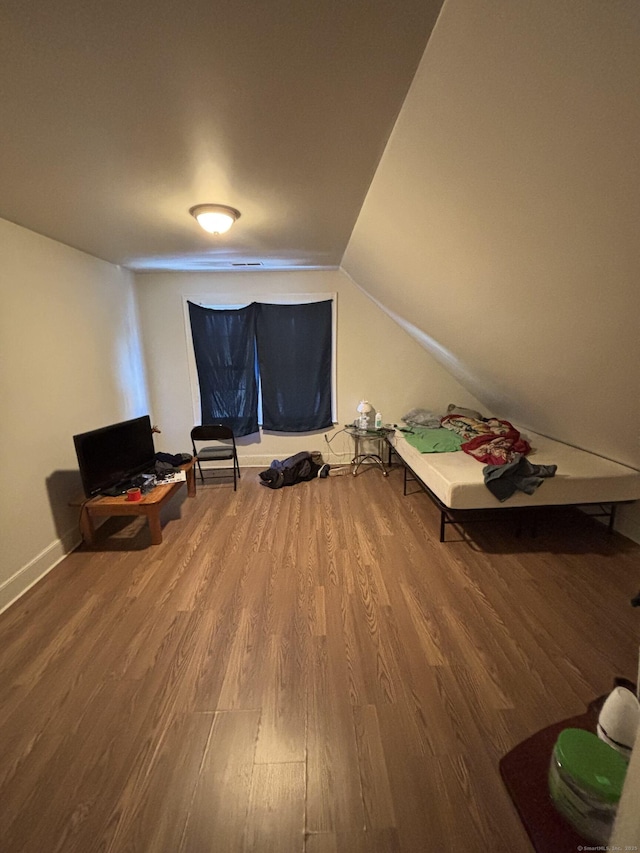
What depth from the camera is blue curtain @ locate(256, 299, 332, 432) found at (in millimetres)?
3850

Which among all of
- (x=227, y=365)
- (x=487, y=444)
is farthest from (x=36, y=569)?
(x=487, y=444)

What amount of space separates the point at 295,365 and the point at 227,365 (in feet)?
2.62

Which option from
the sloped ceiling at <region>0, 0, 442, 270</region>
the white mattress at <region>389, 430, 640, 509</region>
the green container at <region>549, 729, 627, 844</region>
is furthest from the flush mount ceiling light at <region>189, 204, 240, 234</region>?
the green container at <region>549, 729, 627, 844</region>

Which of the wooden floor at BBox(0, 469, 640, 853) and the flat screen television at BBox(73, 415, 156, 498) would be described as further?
the flat screen television at BBox(73, 415, 156, 498)

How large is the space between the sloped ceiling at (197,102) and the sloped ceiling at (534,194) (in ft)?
0.47

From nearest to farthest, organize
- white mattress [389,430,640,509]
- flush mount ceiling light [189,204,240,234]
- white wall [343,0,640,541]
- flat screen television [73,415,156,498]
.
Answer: white wall [343,0,640,541]
flush mount ceiling light [189,204,240,234]
white mattress [389,430,640,509]
flat screen television [73,415,156,498]

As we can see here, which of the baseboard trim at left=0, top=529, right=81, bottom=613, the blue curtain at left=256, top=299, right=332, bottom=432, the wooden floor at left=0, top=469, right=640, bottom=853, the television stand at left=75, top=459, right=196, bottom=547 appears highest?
the blue curtain at left=256, top=299, right=332, bottom=432

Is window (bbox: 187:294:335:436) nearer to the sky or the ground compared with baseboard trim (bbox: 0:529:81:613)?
nearer to the sky

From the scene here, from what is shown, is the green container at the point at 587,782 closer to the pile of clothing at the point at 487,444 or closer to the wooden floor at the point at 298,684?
the wooden floor at the point at 298,684

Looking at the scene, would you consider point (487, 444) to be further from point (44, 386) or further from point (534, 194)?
point (44, 386)

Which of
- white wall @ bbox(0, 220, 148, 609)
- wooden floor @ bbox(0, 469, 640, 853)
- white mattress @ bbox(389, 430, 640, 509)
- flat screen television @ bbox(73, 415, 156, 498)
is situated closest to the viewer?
wooden floor @ bbox(0, 469, 640, 853)

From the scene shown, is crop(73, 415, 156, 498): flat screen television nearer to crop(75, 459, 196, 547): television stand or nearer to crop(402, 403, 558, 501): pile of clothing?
crop(75, 459, 196, 547): television stand

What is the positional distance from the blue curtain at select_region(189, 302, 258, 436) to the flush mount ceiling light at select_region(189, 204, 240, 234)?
5.82ft

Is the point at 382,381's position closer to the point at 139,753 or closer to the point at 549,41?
the point at 549,41
